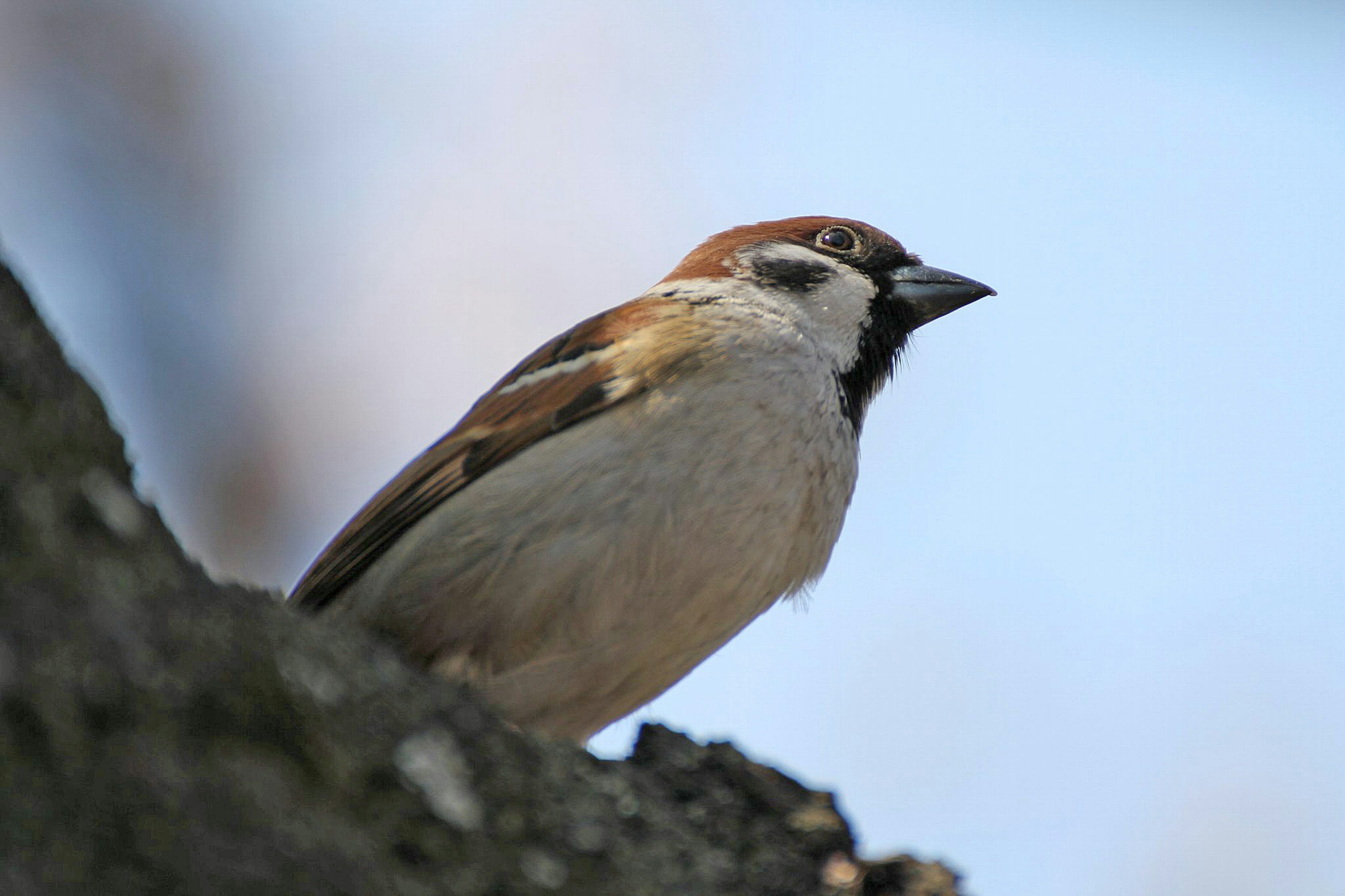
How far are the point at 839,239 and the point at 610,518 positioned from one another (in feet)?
5.56

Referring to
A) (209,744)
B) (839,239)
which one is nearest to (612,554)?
(209,744)

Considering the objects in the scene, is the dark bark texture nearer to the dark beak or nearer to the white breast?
the white breast

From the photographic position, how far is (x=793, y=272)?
4055mm

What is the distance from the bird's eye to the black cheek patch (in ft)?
0.43

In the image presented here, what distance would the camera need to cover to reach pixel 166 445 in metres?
4.97

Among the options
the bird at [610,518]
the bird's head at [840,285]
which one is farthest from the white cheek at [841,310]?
the bird at [610,518]

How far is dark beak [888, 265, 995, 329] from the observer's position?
13.6 feet

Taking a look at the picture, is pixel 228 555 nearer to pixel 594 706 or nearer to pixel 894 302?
pixel 594 706

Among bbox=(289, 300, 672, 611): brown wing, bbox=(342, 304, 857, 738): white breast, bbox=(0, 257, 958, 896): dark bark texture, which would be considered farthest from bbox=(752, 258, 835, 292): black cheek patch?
bbox=(0, 257, 958, 896): dark bark texture

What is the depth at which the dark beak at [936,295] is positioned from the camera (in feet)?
13.6

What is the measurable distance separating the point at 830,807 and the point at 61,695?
1.21m

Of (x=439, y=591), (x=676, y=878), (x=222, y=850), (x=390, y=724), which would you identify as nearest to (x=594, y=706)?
(x=439, y=591)

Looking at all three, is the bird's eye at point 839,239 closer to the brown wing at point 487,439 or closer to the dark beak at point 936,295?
the dark beak at point 936,295

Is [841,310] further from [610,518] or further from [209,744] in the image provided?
[209,744]
